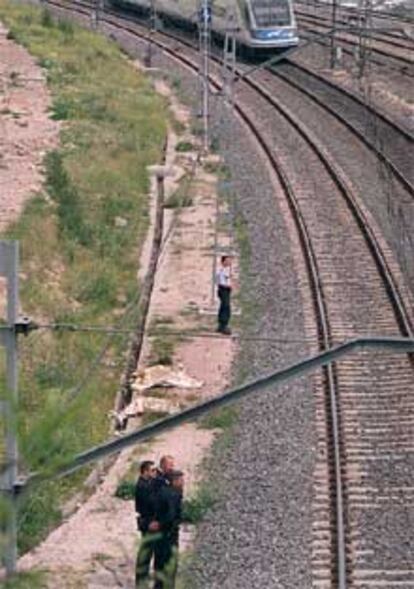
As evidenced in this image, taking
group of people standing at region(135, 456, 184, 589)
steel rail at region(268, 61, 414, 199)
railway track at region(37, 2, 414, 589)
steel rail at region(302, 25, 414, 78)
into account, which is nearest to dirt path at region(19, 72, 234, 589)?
group of people standing at region(135, 456, 184, 589)

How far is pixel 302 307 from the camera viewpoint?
78.5 ft

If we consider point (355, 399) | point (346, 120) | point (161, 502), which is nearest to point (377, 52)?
point (346, 120)

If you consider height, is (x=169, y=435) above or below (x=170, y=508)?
below

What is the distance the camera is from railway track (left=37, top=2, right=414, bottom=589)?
14.4 m

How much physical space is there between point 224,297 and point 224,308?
246 mm

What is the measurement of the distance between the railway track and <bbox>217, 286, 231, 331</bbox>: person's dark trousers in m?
1.16

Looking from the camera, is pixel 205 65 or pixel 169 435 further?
pixel 205 65

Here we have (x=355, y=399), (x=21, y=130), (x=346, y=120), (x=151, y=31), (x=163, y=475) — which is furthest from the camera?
(x=151, y=31)

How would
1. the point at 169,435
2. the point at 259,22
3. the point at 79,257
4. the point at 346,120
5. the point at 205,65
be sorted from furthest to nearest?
the point at 259,22 < the point at 346,120 < the point at 205,65 < the point at 79,257 < the point at 169,435

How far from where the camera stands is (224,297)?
22.2 m

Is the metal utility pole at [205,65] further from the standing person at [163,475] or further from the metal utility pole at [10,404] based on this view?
the metal utility pole at [10,404]

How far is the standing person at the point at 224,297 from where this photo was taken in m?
22.2

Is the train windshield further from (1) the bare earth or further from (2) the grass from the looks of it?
(1) the bare earth

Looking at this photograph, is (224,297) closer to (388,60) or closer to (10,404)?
(10,404)
